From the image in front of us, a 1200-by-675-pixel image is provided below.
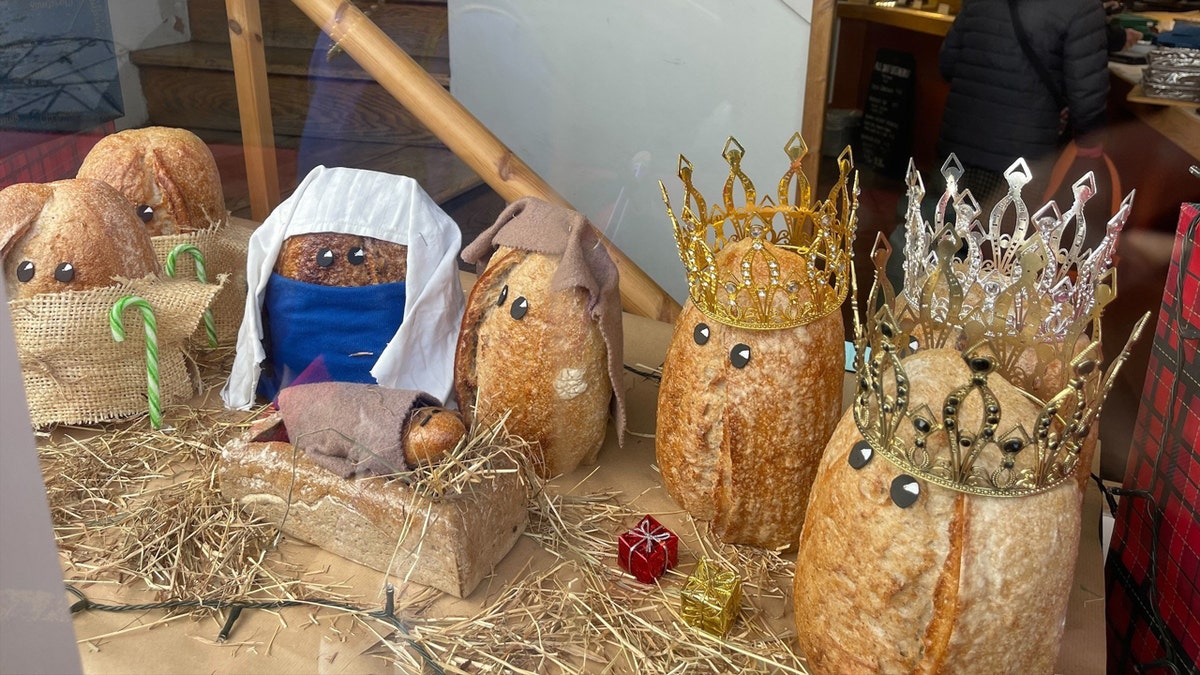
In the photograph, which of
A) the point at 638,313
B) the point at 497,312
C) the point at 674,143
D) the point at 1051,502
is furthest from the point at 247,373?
the point at 1051,502

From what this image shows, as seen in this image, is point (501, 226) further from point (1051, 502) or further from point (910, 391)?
point (1051, 502)

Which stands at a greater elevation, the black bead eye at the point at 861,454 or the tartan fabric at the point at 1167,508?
the black bead eye at the point at 861,454

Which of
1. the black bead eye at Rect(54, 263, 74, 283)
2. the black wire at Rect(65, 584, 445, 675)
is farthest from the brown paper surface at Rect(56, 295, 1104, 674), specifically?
the black bead eye at Rect(54, 263, 74, 283)

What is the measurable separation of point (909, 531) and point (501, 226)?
71 centimetres

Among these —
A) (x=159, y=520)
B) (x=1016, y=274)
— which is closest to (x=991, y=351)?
(x=1016, y=274)

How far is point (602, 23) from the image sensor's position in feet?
5.81

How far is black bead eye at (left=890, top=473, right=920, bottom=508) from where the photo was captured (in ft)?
2.70

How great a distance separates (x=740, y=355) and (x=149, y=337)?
2.81ft

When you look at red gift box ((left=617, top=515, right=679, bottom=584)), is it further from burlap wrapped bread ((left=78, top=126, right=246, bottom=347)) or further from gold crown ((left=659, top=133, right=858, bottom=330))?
burlap wrapped bread ((left=78, top=126, right=246, bottom=347))

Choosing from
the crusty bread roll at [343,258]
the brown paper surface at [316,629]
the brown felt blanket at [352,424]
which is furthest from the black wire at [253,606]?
the crusty bread roll at [343,258]

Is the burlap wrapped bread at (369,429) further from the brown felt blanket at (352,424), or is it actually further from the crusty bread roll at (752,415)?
the crusty bread roll at (752,415)

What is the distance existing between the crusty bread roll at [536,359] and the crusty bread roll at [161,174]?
0.61 m

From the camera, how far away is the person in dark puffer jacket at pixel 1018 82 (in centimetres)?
148

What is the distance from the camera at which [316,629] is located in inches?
40.8
